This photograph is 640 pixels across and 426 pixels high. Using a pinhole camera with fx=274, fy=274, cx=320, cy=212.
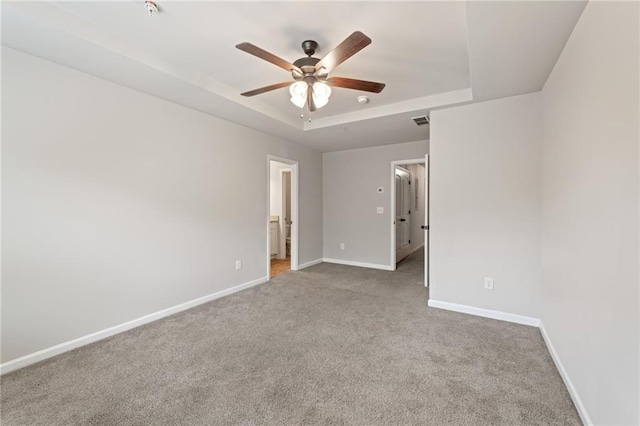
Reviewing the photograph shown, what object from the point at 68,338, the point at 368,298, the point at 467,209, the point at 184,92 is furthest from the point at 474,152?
the point at 68,338

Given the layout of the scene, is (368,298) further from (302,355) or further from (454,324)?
(302,355)

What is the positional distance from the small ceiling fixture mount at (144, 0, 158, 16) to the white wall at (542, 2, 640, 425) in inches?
97.9

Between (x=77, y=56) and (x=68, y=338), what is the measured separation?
7.64 feet

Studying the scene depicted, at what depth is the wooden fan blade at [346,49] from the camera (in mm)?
1624

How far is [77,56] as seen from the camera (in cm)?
216

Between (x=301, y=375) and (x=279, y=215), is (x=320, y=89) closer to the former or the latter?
(x=301, y=375)

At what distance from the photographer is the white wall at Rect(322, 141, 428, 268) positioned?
5.24 metres

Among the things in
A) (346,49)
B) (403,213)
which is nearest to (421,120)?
(346,49)

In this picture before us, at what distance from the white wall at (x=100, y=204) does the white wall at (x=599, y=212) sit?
3.53 meters

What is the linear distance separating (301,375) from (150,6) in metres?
2.72

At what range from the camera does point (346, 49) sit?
5.78 ft

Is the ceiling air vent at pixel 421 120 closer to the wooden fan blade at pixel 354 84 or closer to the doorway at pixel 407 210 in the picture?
the doorway at pixel 407 210

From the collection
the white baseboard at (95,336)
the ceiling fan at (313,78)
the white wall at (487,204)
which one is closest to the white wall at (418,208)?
the white wall at (487,204)

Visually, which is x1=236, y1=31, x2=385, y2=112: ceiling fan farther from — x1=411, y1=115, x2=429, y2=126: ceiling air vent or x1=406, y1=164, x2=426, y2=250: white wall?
x1=406, y1=164, x2=426, y2=250: white wall
